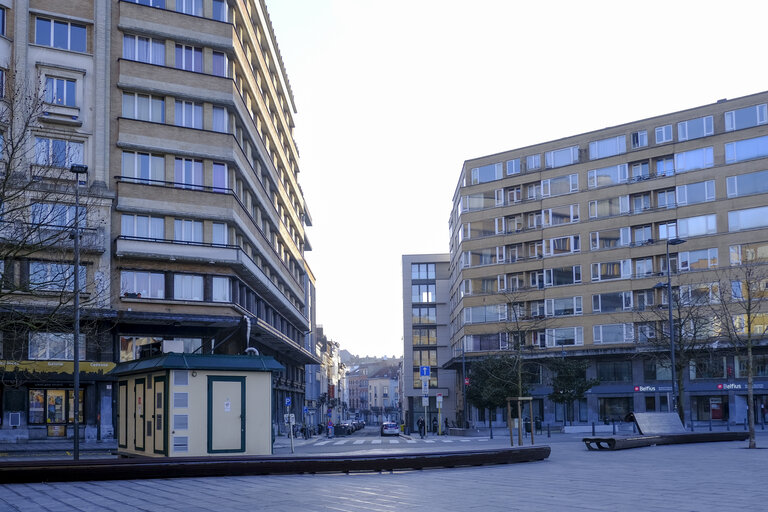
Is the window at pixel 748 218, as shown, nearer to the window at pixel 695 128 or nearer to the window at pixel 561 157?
the window at pixel 695 128

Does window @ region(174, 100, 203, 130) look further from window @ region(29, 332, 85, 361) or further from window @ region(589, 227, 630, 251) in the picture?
window @ region(589, 227, 630, 251)

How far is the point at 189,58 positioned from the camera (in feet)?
152

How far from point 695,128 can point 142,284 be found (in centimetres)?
4457

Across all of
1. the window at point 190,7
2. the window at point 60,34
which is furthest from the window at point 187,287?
the window at point 190,7

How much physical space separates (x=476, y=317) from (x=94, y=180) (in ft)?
139

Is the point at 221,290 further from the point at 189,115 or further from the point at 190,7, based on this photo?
the point at 190,7

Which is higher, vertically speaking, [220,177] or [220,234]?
[220,177]

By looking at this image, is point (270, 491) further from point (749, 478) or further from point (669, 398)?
point (669, 398)

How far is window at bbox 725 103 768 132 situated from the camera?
6116 cm

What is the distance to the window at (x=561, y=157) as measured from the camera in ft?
234

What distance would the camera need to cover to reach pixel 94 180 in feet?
140

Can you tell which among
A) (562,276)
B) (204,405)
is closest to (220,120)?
(204,405)

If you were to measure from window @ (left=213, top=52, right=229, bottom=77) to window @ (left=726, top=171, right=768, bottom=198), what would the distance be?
38.7 m

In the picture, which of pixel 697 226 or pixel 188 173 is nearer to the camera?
pixel 188 173
